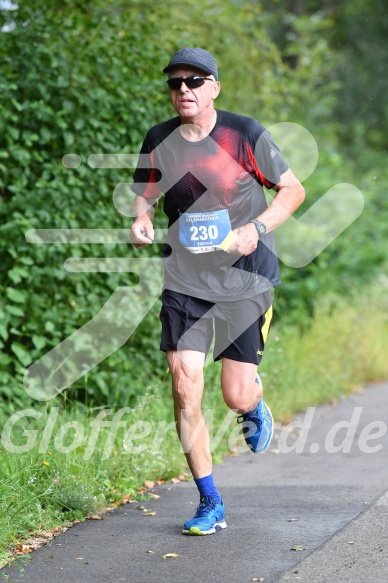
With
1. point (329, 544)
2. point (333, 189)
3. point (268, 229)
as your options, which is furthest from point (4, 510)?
point (333, 189)

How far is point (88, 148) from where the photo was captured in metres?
7.58

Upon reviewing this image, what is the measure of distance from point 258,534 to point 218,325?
107 cm

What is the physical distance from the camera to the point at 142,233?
17.1ft

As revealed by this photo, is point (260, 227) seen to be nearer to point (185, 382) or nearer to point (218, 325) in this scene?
point (218, 325)

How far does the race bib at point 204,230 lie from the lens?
5191 millimetres

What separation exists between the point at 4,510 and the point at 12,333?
2.45 m

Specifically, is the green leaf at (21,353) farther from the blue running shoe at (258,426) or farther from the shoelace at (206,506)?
the shoelace at (206,506)

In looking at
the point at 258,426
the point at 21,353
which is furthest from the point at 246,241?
the point at 21,353

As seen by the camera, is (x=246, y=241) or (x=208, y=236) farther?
(x=208, y=236)

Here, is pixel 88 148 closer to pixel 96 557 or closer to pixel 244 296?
pixel 244 296

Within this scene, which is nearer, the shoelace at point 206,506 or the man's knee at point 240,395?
the shoelace at point 206,506

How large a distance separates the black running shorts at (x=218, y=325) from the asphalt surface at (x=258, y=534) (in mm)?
909

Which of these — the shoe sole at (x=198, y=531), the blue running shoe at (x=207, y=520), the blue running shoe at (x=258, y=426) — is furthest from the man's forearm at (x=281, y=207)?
the shoe sole at (x=198, y=531)

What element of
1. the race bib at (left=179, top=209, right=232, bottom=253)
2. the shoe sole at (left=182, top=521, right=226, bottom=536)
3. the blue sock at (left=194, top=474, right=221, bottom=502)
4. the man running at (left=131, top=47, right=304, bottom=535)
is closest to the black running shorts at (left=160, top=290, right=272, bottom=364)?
the man running at (left=131, top=47, right=304, bottom=535)
